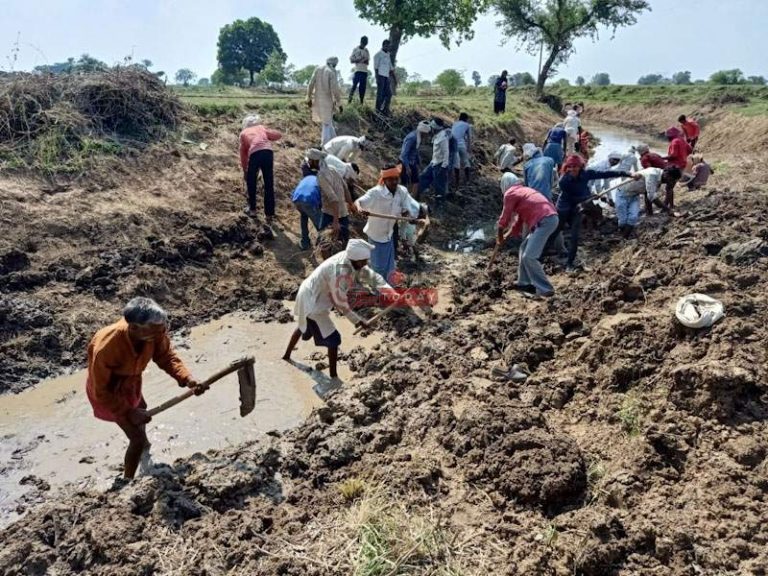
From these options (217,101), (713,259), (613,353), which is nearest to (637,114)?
(217,101)

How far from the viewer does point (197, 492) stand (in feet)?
13.2

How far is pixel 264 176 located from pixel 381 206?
271 centimetres

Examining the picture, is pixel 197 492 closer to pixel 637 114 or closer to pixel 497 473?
pixel 497 473

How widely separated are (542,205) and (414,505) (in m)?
4.52

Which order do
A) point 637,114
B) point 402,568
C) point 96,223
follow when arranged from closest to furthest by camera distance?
point 402,568 → point 96,223 → point 637,114

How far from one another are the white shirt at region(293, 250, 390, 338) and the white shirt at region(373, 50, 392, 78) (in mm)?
8707

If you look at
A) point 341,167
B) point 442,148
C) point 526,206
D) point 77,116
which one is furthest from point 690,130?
point 77,116

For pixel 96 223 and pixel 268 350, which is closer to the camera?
pixel 268 350

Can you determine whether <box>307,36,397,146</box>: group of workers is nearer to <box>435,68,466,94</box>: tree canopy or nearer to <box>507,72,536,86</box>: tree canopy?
<box>435,68,466,94</box>: tree canopy

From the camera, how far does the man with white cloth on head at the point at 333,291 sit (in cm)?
557

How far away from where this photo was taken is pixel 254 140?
8945 millimetres

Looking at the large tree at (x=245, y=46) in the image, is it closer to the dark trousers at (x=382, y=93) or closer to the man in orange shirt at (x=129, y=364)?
the dark trousers at (x=382, y=93)

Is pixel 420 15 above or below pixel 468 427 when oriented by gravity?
above

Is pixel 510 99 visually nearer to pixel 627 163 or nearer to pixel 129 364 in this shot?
pixel 627 163
